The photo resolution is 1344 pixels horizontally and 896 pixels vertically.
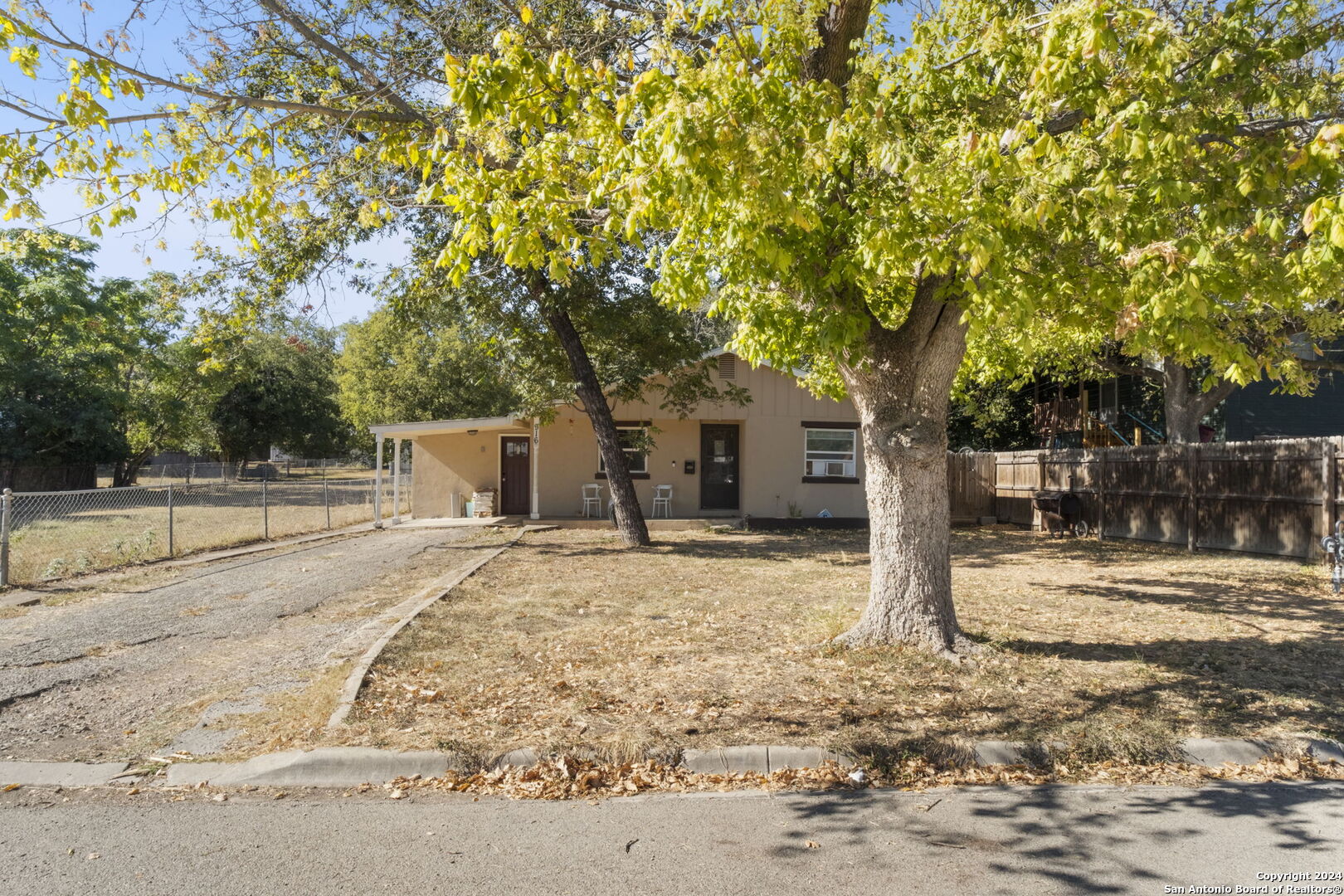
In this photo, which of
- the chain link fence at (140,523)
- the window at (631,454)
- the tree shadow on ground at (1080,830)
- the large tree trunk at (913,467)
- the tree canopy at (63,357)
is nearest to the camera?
the tree shadow on ground at (1080,830)

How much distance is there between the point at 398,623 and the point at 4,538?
5.88 meters

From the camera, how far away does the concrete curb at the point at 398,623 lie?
18.1 ft

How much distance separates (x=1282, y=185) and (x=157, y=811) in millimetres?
7890

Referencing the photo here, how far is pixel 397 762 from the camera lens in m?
4.74

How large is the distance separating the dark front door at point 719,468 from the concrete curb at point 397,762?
16589 mm

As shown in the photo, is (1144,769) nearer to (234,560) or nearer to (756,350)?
(756,350)

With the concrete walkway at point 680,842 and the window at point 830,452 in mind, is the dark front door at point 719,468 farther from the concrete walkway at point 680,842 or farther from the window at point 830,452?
the concrete walkway at point 680,842

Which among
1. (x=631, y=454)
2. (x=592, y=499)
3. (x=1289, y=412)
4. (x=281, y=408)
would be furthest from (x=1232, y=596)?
(x=281, y=408)

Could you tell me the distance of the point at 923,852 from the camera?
12.7ft

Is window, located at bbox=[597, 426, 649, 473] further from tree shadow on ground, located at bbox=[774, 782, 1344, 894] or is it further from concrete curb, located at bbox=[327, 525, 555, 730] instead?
tree shadow on ground, located at bbox=[774, 782, 1344, 894]

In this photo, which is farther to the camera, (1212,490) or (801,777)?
(1212,490)

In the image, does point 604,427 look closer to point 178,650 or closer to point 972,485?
point 178,650

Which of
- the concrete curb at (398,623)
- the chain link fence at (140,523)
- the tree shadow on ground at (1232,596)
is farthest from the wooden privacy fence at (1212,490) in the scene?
the chain link fence at (140,523)

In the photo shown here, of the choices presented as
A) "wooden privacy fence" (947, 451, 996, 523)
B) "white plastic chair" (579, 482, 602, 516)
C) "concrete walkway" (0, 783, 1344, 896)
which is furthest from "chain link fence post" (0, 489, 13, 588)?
"wooden privacy fence" (947, 451, 996, 523)
